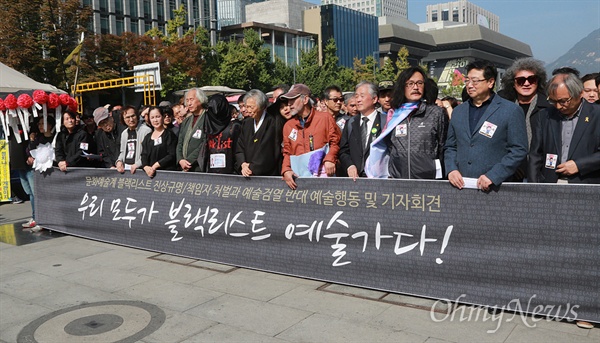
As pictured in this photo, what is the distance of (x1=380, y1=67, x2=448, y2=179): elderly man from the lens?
4.56m

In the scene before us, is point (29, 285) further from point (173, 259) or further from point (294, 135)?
point (294, 135)

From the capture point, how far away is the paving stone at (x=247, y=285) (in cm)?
488

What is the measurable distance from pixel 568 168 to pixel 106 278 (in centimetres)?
455

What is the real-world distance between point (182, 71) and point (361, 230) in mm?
37297

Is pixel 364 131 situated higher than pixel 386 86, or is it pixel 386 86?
pixel 386 86

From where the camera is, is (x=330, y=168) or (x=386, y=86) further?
(x=386, y=86)

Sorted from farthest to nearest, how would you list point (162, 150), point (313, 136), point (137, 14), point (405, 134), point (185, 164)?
1. point (137, 14)
2. point (162, 150)
3. point (185, 164)
4. point (313, 136)
5. point (405, 134)

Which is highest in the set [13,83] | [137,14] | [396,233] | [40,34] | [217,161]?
[137,14]

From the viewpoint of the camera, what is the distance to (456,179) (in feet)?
13.6

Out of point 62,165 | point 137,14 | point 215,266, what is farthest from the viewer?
point 137,14

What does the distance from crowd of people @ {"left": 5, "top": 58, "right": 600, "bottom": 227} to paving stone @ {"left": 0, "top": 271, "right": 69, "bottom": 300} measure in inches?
67.2

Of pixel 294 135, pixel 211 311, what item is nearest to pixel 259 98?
pixel 294 135

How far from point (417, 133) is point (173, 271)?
9.90 feet

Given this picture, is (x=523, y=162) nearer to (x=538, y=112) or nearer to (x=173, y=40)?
(x=538, y=112)
